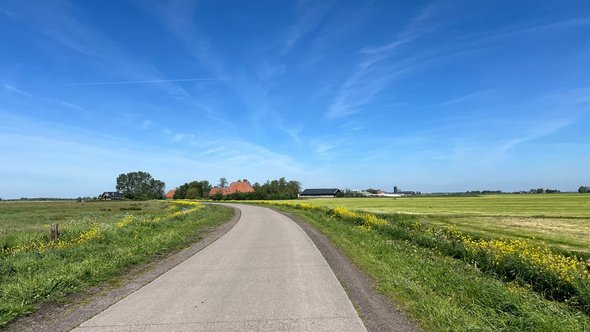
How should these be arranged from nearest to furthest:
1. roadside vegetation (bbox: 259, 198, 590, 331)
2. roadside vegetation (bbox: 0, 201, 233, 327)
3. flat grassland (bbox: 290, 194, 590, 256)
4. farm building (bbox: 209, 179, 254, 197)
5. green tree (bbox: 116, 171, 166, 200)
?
1. roadside vegetation (bbox: 259, 198, 590, 331)
2. roadside vegetation (bbox: 0, 201, 233, 327)
3. flat grassland (bbox: 290, 194, 590, 256)
4. farm building (bbox: 209, 179, 254, 197)
5. green tree (bbox: 116, 171, 166, 200)

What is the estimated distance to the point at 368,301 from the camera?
711 centimetres

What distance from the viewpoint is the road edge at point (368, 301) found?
5.79 meters

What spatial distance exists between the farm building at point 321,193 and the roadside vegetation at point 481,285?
154761mm

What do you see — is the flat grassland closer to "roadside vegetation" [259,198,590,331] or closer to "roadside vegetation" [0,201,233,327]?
"roadside vegetation" [259,198,590,331]

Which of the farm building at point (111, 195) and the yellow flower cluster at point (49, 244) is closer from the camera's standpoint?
the yellow flower cluster at point (49, 244)

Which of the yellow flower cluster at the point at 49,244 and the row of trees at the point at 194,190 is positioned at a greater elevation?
the row of trees at the point at 194,190

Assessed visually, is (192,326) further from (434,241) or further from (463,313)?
(434,241)

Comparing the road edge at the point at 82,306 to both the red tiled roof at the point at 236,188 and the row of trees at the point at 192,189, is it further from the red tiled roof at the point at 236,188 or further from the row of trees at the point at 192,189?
the red tiled roof at the point at 236,188

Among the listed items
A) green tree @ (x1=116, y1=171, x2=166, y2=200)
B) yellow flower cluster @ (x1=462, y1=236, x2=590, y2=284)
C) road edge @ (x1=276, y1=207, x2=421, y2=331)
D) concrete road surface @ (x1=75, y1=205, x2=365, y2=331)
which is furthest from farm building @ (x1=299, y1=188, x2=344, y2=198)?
concrete road surface @ (x1=75, y1=205, x2=365, y2=331)

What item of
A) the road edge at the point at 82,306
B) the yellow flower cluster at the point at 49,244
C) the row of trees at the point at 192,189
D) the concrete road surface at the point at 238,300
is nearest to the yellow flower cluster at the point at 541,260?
the concrete road surface at the point at 238,300

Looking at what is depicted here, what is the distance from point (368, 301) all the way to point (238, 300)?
7.53 feet

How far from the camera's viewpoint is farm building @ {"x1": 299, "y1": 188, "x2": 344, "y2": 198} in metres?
169

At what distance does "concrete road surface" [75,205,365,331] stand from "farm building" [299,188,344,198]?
15743 centimetres

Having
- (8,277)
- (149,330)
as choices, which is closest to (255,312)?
(149,330)
